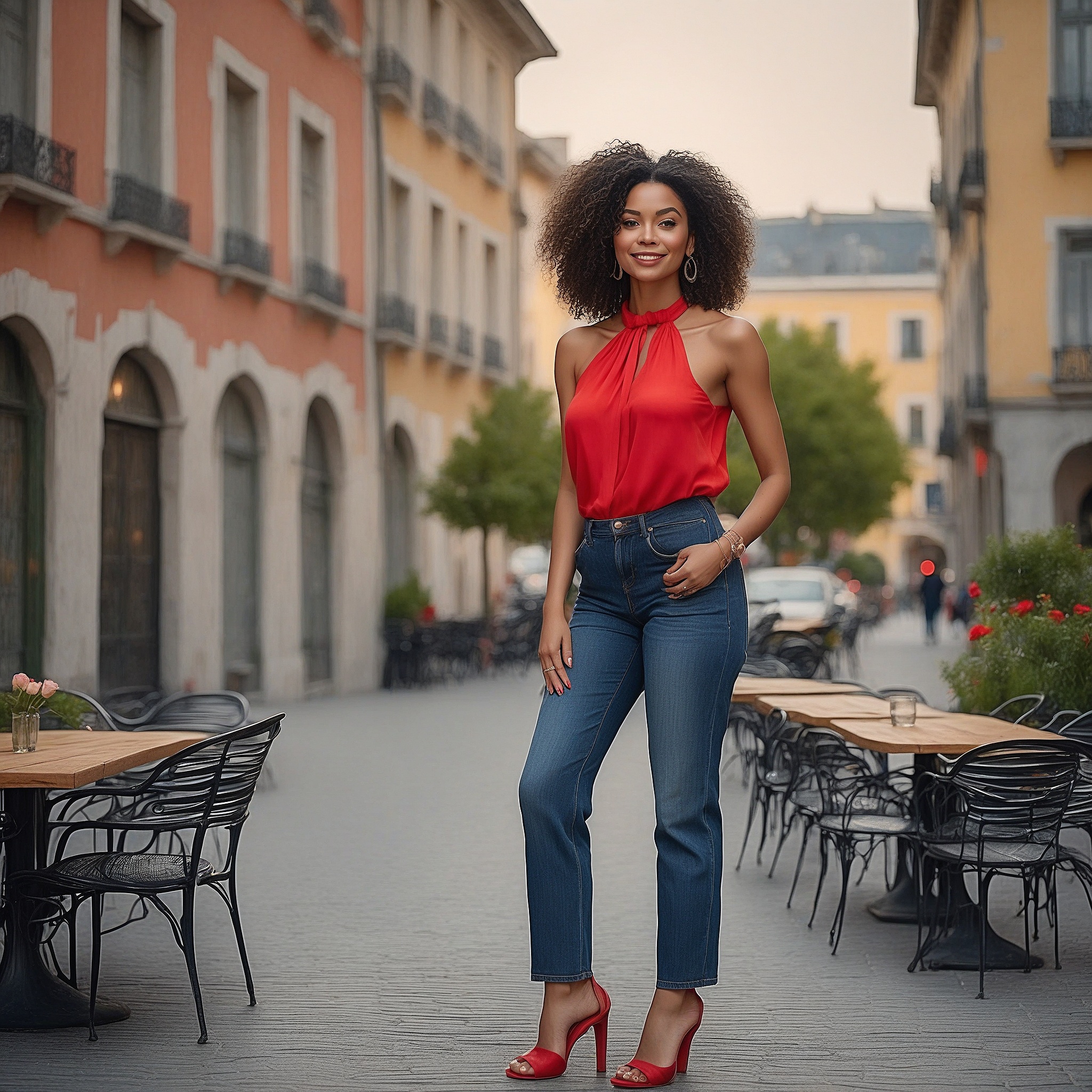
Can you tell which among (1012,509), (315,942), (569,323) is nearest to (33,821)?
(315,942)

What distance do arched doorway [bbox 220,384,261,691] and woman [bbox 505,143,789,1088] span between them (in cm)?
1557

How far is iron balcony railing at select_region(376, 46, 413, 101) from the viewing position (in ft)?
80.9

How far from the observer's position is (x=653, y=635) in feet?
14.8

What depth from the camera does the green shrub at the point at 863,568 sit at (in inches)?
2601

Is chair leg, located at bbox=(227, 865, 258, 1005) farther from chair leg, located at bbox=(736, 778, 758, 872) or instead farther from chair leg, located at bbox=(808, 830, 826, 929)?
chair leg, located at bbox=(736, 778, 758, 872)

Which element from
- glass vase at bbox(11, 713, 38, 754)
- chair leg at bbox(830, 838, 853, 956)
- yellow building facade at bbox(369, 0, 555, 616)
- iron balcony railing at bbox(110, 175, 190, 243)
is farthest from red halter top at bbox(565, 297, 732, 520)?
yellow building facade at bbox(369, 0, 555, 616)

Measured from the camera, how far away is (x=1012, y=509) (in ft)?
90.3

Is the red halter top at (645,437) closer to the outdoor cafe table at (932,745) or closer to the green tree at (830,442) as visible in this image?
the outdoor cafe table at (932,745)

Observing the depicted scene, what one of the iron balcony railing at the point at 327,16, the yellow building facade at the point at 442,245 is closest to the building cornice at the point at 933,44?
the yellow building facade at the point at 442,245

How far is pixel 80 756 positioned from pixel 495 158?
26.6 metres

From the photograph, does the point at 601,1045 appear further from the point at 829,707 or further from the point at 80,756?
the point at 829,707

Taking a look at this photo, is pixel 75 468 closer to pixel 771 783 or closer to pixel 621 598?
pixel 771 783

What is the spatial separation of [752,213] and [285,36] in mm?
17656

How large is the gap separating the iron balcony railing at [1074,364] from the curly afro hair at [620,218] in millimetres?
23295
